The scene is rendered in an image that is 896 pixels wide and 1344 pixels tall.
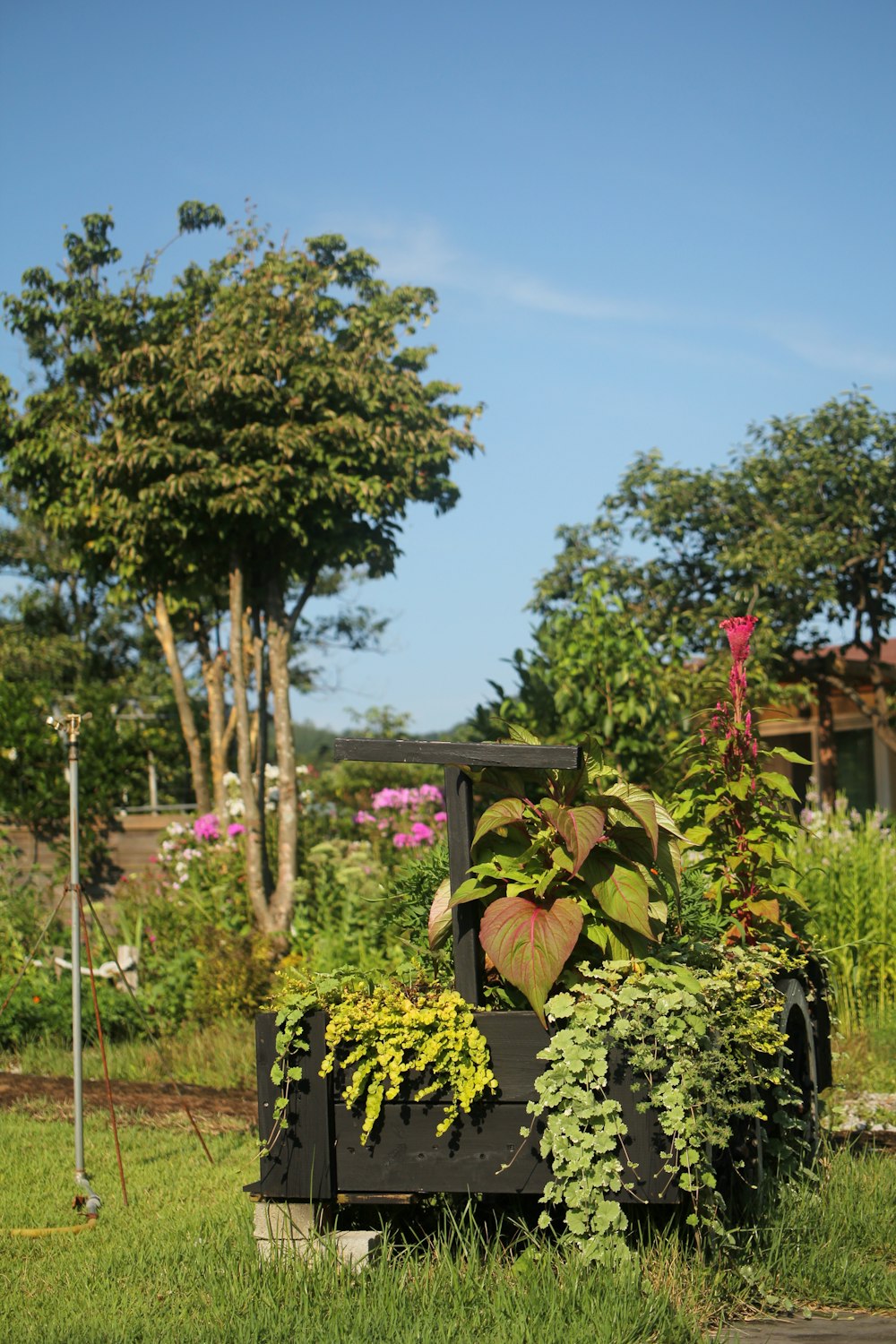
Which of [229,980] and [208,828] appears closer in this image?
[229,980]

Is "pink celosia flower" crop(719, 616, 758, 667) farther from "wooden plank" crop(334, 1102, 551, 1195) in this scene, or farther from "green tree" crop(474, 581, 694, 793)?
"green tree" crop(474, 581, 694, 793)

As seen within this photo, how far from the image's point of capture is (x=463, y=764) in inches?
142

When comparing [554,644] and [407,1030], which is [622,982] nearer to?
[407,1030]

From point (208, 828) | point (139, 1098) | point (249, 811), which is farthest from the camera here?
point (208, 828)

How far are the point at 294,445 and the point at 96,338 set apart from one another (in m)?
2.85

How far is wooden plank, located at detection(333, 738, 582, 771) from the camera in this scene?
Result: 3480 millimetres

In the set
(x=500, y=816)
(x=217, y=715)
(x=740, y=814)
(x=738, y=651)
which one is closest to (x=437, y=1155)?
(x=500, y=816)

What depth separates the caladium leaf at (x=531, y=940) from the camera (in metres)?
3.27

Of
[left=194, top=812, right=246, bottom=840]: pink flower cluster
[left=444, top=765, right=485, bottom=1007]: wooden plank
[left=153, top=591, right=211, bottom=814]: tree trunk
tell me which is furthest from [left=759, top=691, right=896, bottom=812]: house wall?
[left=444, top=765, right=485, bottom=1007]: wooden plank

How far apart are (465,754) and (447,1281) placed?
55.1 inches

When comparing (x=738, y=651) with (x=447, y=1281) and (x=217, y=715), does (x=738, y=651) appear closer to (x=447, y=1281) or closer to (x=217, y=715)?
(x=447, y=1281)

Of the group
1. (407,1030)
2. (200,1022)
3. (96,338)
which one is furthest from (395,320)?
(407,1030)

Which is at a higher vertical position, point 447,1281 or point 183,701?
point 183,701

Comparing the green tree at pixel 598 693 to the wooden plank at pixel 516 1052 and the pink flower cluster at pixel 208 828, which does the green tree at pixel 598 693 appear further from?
the wooden plank at pixel 516 1052
